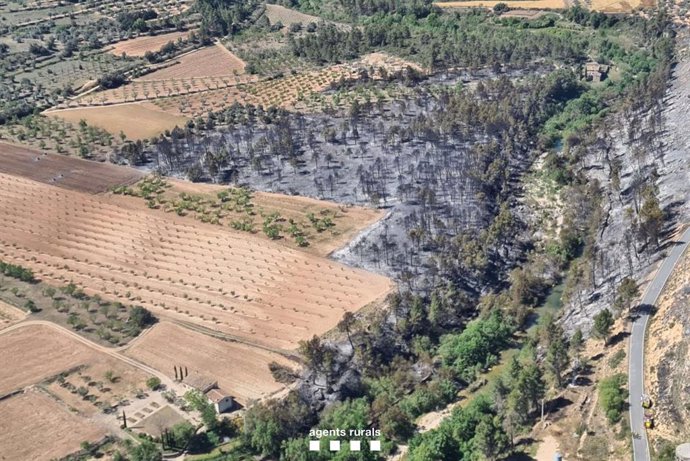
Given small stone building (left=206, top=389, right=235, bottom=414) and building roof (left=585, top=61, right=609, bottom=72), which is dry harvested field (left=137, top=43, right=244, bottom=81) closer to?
building roof (left=585, top=61, right=609, bottom=72)

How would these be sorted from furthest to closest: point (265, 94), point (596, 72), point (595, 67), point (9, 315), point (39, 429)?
point (595, 67) < point (265, 94) < point (596, 72) < point (9, 315) < point (39, 429)

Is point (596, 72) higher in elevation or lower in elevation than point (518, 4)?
lower

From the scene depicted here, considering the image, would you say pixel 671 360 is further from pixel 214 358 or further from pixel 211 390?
pixel 214 358

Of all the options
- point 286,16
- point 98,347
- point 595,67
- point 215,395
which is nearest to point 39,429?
point 98,347

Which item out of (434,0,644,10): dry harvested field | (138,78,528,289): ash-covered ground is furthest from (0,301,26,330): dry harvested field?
(434,0,644,10): dry harvested field

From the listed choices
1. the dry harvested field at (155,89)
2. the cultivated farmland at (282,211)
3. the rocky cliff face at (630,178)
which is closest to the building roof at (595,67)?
the rocky cliff face at (630,178)
